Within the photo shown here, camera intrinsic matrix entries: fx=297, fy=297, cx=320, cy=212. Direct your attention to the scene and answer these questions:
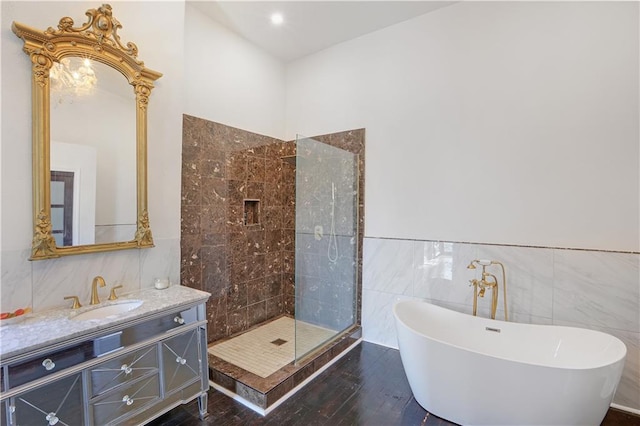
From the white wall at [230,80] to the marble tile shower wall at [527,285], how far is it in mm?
1987

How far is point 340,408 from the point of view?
214cm

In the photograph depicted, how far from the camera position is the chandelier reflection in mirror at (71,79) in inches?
71.8

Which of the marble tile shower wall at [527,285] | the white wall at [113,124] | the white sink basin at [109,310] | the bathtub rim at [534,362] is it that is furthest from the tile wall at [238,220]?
the bathtub rim at [534,362]

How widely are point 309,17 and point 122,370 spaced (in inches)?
128

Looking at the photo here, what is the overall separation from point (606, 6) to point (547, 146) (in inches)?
41.3

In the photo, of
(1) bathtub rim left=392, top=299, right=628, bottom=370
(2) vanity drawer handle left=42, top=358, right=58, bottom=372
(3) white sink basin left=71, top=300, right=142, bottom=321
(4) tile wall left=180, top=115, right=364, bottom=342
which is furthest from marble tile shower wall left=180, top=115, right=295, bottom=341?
(1) bathtub rim left=392, top=299, right=628, bottom=370

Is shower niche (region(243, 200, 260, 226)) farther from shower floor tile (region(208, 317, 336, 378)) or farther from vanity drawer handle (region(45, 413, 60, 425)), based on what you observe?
vanity drawer handle (region(45, 413, 60, 425))

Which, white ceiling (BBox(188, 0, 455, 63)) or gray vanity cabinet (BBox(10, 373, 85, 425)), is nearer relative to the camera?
gray vanity cabinet (BBox(10, 373, 85, 425))

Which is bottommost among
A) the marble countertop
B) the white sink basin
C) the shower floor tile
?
the shower floor tile

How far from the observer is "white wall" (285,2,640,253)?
7.16 ft

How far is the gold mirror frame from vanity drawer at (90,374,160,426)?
2.93 ft

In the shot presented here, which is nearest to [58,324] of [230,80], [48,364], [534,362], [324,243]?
[48,364]

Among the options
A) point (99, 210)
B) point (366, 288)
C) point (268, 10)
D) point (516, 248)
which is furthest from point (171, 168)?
point (516, 248)

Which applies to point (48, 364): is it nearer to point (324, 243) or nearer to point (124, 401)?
point (124, 401)
